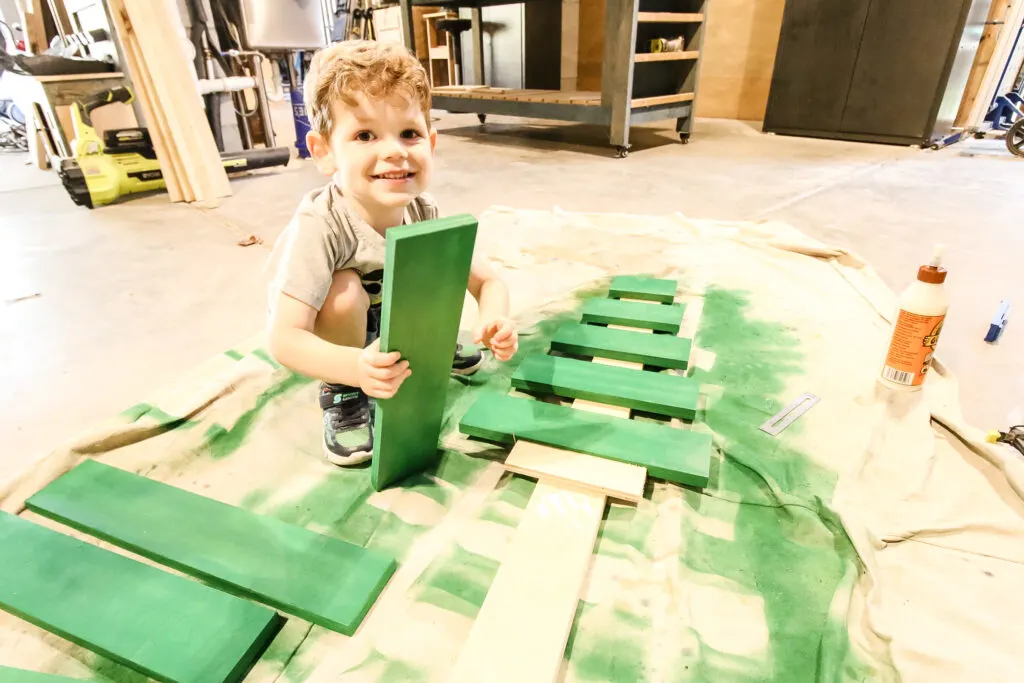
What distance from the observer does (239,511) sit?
916 mm

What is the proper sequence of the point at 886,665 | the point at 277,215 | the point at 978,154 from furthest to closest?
the point at 978,154 < the point at 277,215 < the point at 886,665

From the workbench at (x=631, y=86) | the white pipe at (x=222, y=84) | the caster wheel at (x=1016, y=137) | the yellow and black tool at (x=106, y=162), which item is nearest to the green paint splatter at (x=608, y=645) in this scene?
the yellow and black tool at (x=106, y=162)

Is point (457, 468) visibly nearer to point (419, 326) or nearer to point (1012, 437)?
point (419, 326)

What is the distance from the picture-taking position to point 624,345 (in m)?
1.38

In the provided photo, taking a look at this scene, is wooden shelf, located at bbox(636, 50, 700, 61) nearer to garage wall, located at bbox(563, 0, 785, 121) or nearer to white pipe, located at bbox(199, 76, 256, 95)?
garage wall, located at bbox(563, 0, 785, 121)

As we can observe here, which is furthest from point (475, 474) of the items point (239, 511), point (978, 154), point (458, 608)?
point (978, 154)

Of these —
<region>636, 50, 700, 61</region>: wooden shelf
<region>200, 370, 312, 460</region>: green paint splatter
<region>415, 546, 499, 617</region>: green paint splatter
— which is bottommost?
<region>415, 546, 499, 617</region>: green paint splatter

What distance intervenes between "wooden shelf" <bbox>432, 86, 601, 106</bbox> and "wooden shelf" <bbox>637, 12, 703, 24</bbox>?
1.78 feet

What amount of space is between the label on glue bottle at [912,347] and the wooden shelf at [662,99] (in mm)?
2871

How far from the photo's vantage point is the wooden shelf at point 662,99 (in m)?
3.70

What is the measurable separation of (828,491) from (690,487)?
237 millimetres

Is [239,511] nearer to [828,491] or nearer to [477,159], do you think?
[828,491]

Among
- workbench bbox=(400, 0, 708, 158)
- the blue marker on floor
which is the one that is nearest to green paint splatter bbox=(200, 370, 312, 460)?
the blue marker on floor

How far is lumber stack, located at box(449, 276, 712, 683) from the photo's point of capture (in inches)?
28.6
